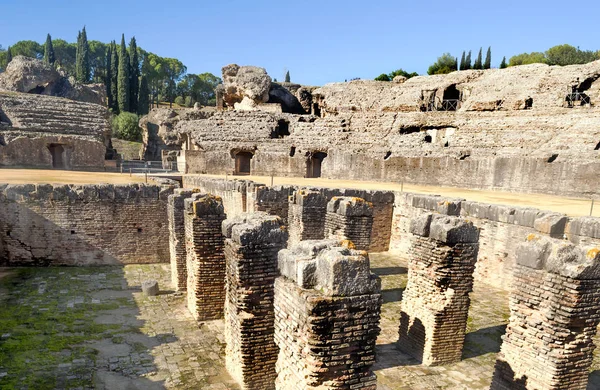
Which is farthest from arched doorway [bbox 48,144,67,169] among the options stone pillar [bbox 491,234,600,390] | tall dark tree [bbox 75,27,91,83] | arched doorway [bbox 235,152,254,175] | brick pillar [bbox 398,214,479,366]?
tall dark tree [bbox 75,27,91,83]

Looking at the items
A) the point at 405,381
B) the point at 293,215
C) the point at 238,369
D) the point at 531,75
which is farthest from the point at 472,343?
the point at 531,75

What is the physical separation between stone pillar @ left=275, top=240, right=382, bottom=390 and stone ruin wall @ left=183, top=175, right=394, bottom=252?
834 cm

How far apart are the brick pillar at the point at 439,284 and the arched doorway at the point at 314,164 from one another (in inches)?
777

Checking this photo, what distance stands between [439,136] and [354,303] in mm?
22546

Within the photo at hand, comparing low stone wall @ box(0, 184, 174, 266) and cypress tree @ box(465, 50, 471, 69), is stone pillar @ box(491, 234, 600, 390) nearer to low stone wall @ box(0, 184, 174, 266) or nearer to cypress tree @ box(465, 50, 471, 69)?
low stone wall @ box(0, 184, 174, 266)

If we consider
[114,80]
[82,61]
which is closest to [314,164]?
[114,80]

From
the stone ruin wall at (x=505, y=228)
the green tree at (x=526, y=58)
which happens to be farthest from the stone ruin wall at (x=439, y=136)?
the green tree at (x=526, y=58)

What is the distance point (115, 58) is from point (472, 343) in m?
66.1

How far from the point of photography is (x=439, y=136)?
24188 mm

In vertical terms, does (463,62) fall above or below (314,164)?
above

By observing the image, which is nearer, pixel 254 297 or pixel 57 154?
pixel 254 297

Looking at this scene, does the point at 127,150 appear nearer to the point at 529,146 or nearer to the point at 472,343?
the point at 529,146

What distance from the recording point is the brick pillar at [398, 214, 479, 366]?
6.49 m

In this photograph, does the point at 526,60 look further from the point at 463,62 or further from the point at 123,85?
the point at 123,85
